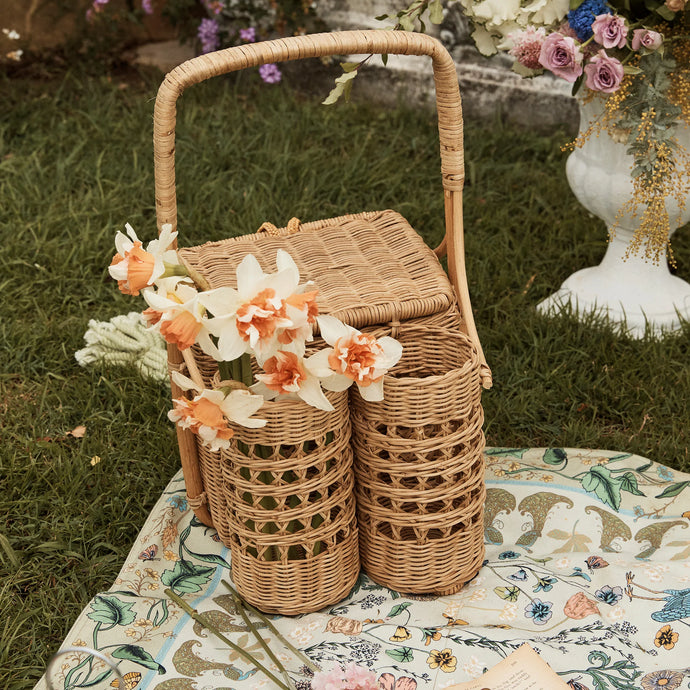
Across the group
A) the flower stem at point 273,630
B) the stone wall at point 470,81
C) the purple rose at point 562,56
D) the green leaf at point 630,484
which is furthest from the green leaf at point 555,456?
the stone wall at point 470,81

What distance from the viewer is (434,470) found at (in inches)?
60.3

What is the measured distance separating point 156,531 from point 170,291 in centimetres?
71

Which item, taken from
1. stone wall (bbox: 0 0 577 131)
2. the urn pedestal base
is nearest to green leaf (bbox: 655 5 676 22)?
the urn pedestal base

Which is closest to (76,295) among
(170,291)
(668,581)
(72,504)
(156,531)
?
(72,504)

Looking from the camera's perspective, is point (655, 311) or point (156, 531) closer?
point (156, 531)

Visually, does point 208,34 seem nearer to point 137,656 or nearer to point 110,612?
point 110,612

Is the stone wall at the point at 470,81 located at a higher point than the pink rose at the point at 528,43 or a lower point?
lower

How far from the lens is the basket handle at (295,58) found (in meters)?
1.43

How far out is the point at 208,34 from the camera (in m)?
3.61

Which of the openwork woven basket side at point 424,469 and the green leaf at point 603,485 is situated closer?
the openwork woven basket side at point 424,469

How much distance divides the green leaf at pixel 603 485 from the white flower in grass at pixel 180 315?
0.96 metres

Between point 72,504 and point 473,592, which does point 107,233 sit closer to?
point 72,504

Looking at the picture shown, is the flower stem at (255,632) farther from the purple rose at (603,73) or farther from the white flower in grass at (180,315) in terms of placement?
the purple rose at (603,73)

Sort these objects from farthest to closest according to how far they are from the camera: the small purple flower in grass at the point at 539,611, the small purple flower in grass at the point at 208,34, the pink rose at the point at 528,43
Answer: the small purple flower in grass at the point at 208,34 → the pink rose at the point at 528,43 → the small purple flower in grass at the point at 539,611
